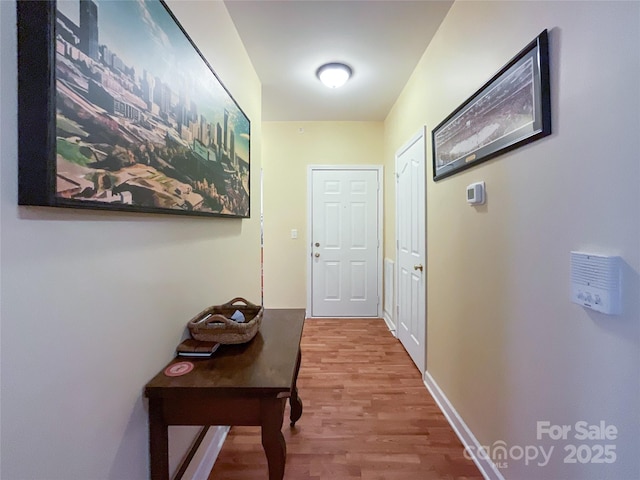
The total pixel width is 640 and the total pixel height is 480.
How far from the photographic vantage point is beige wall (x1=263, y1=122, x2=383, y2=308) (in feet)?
12.4

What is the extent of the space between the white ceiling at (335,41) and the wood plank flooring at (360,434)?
2.52 m

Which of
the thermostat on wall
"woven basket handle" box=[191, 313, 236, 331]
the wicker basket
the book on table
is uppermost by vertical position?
the thermostat on wall

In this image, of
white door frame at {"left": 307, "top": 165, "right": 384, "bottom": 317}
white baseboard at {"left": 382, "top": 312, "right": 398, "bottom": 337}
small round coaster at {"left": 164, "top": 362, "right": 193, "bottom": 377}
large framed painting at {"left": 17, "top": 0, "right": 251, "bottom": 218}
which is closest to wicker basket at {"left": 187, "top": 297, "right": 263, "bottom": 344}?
small round coaster at {"left": 164, "top": 362, "right": 193, "bottom": 377}

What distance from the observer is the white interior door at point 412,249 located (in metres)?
2.39

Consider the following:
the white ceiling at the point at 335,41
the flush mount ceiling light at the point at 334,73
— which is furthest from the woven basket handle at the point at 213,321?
the flush mount ceiling light at the point at 334,73

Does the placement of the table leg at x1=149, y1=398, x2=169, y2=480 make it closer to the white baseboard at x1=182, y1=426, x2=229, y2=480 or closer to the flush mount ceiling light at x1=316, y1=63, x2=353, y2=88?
the white baseboard at x1=182, y1=426, x2=229, y2=480

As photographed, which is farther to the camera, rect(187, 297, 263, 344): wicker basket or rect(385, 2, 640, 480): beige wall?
rect(187, 297, 263, 344): wicker basket

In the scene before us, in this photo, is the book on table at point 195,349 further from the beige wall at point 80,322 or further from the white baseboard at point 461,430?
the white baseboard at point 461,430

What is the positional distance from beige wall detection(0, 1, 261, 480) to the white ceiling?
0.81 meters

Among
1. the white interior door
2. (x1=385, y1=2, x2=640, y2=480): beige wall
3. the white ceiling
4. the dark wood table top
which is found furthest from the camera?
the white interior door

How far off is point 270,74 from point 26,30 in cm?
229

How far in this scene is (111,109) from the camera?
0.78m

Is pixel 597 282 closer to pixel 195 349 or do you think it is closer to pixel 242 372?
pixel 242 372

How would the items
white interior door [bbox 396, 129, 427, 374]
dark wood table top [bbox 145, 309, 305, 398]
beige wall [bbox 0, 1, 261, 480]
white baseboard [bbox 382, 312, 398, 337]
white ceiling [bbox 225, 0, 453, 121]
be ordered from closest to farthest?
beige wall [bbox 0, 1, 261, 480] < dark wood table top [bbox 145, 309, 305, 398] < white ceiling [bbox 225, 0, 453, 121] < white interior door [bbox 396, 129, 427, 374] < white baseboard [bbox 382, 312, 398, 337]
